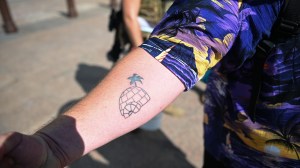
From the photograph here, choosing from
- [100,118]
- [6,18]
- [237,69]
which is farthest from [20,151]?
[6,18]

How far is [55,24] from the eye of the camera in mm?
6078

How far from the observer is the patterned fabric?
0.89 meters

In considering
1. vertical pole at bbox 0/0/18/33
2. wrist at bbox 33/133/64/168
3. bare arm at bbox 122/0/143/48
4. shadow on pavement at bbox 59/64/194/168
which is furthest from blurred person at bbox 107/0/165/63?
vertical pole at bbox 0/0/18/33

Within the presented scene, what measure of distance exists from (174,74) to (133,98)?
0.14 metres

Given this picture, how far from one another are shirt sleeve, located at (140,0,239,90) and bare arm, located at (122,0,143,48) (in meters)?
1.43

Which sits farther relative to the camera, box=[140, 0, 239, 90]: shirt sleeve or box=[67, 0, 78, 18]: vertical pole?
box=[67, 0, 78, 18]: vertical pole

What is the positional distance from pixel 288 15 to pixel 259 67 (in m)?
0.22

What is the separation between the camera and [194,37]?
888 mm

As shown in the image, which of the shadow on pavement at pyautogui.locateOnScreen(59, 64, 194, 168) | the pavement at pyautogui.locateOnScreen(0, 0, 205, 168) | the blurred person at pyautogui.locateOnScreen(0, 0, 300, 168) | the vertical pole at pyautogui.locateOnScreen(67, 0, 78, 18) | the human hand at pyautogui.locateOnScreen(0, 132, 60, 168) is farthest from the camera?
the vertical pole at pyautogui.locateOnScreen(67, 0, 78, 18)

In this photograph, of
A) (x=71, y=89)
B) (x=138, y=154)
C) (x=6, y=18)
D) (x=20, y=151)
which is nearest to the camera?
(x=20, y=151)

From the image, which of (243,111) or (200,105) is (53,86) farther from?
(243,111)

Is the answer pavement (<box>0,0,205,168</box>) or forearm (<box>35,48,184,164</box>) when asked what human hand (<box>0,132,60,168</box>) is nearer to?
forearm (<box>35,48,184,164</box>)

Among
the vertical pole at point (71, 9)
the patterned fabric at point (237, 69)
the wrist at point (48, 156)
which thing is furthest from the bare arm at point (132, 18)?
the vertical pole at point (71, 9)

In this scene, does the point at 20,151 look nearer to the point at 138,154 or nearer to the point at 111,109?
the point at 111,109
